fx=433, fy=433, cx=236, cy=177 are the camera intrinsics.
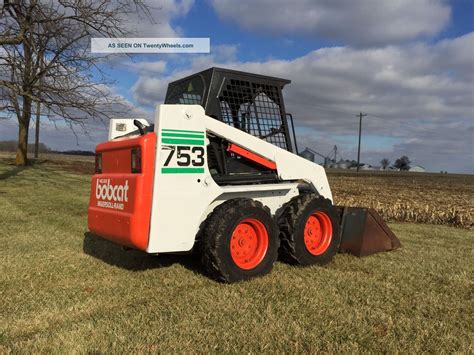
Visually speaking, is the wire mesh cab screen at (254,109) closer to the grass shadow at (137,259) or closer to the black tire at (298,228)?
the black tire at (298,228)

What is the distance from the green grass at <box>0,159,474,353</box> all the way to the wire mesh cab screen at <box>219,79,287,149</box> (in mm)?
1649

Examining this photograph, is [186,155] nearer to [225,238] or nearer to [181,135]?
[181,135]

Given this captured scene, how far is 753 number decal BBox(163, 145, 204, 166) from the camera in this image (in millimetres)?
4168

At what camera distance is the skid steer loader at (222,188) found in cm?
414

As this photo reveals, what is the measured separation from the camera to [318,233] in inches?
214

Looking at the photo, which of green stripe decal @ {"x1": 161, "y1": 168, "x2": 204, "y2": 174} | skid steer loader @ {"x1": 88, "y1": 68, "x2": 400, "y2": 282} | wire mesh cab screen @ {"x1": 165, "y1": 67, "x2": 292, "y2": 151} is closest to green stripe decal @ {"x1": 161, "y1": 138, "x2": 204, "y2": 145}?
skid steer loader @ {"x1": 88, "y1": 68, "x2": 400, "y2": 282}

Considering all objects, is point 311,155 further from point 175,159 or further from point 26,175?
point 26,175

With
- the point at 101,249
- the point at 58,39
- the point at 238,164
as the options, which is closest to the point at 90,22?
the point at 58,39

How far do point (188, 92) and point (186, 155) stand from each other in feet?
4.20

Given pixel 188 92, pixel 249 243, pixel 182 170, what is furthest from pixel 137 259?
pixel 188 92

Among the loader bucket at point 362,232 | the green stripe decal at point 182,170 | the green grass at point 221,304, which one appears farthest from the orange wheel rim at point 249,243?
the loader bucket at point 362,232

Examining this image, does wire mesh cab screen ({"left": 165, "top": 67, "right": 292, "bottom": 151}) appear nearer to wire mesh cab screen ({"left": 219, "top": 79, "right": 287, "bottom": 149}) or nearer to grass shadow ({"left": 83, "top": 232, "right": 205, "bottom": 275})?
wire mesh cab screen ({"left": 219, "top": 79, "right": 287, "bottom": 149})

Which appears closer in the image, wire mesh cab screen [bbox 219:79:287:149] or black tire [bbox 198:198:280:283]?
black tire [bbox 198:198:280:283]

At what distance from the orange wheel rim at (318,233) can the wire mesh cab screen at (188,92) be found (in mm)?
1968
